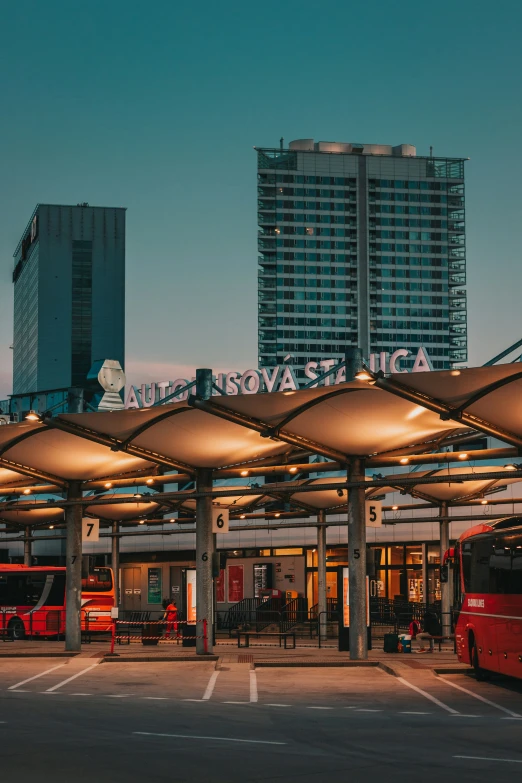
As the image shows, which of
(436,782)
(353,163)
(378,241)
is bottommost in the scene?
(436,782)

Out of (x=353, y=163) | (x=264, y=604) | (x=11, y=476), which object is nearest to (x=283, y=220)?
(x=353, y=163)

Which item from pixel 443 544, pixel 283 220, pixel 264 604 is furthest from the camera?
pixel 283 220

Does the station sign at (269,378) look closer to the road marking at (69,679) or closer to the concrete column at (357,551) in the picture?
the concrete column at (357,551)

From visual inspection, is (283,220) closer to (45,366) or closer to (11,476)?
(45,366)

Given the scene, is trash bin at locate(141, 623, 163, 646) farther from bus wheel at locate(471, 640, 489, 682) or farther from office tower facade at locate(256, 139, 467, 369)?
office tower facade at locate(256, 139, 467, 369)

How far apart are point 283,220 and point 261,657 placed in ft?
508

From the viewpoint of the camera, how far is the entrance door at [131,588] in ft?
205

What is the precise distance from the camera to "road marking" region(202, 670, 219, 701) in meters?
21.3

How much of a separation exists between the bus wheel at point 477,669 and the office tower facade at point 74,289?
15870 cm

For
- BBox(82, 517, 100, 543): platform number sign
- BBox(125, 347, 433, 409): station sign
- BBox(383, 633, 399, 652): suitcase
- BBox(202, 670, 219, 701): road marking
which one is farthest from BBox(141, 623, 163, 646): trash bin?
BBox(202, 670, 219, 701): road marking

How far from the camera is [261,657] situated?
3106cm

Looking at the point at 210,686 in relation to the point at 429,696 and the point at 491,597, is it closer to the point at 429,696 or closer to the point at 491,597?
the point at 429,696

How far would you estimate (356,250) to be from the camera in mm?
184625

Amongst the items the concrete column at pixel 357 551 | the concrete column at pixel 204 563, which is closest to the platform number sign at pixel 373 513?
the concrete column at pixel 357 551
